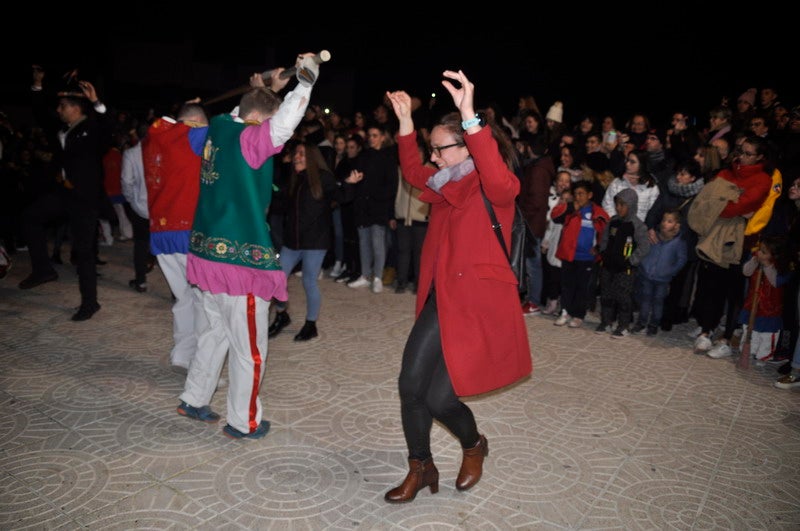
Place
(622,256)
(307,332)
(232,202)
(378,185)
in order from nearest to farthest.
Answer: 1. (232,202)
2. (307,332)
3. (622,256)
4. (378,185)

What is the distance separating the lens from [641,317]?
6391mm

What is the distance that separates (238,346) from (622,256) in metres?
4.36

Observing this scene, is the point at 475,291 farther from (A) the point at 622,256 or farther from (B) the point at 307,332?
(A) the point at 622,256

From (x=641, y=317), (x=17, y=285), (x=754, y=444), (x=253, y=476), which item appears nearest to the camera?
(x=253, y=476)

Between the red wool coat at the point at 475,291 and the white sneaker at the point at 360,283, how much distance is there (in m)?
4.93

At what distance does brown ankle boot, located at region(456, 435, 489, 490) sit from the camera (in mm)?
3129

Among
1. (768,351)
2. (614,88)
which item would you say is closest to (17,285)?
(768,351)

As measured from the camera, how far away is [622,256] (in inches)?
241

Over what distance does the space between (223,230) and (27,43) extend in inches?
573

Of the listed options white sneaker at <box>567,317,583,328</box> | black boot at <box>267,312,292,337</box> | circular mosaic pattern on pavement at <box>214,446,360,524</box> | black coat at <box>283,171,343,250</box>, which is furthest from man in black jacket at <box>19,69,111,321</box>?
white sneaker at <box>567,317,583,328</box>

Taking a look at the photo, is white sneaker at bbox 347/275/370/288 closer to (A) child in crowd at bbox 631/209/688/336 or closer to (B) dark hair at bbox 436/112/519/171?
(A) child in crowd at bbox 631/209/688/336

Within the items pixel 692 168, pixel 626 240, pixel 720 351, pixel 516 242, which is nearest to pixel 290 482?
pixel 516 242

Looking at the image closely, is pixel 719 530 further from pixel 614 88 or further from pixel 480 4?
pixel 480 4

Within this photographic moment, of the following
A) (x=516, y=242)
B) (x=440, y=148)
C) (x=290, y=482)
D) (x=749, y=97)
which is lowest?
(x=290, y=482)
